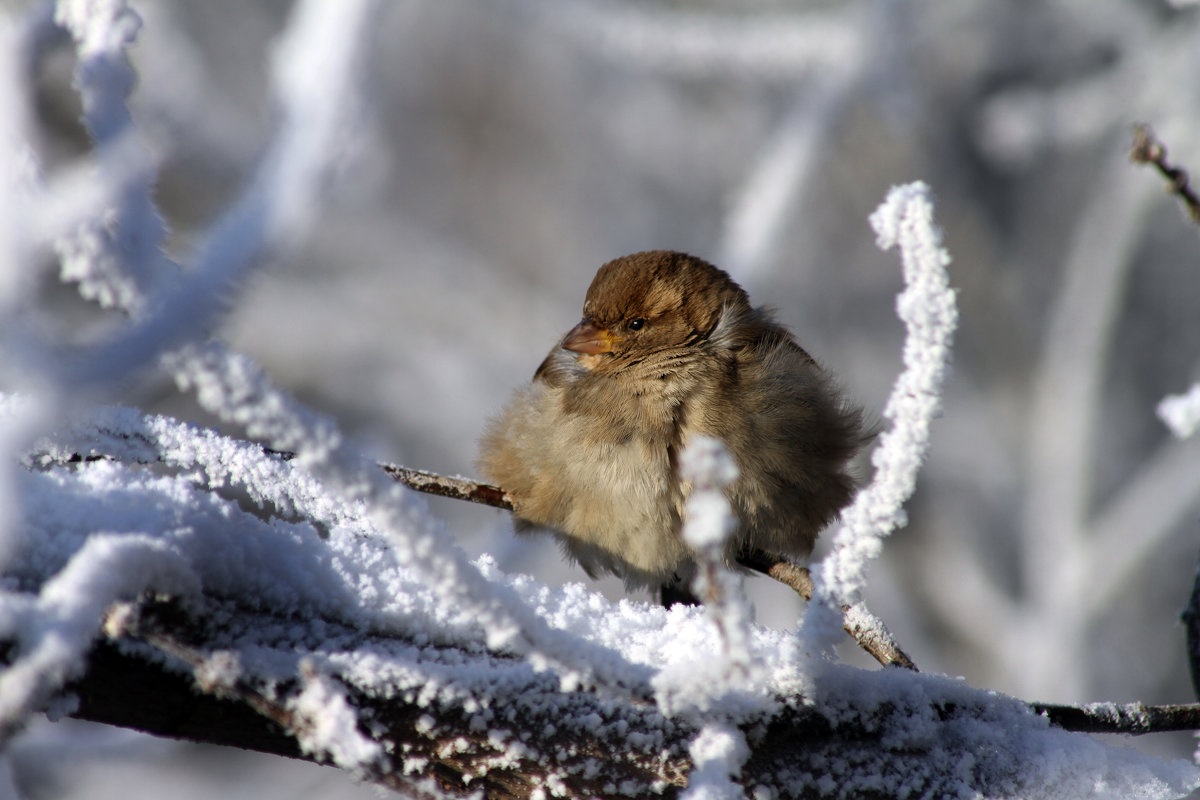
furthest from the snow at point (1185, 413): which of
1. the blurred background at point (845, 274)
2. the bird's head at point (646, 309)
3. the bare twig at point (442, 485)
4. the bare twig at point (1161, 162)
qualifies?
the blurred background at point (845, 274)

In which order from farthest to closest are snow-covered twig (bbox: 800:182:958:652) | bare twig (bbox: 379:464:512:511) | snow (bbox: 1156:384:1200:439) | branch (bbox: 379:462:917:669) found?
bare twig (bbox: 379:464:512:511) < branch (bbox: 379:462:917:669) < snow (bbox: 1156:384:1200:439) < snow-covered twig (bbox: 800:182:958:652)

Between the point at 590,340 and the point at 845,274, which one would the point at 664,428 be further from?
the point at 845,274

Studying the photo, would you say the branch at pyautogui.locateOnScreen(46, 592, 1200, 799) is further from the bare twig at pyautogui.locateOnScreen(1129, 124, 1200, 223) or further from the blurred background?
the blurred background

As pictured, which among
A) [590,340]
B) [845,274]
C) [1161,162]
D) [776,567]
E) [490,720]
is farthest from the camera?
[845,274]

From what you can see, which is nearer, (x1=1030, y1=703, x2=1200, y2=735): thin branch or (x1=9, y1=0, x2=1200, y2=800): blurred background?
(x1=1030, y1=703, x2=1200, y2=735): thin branch

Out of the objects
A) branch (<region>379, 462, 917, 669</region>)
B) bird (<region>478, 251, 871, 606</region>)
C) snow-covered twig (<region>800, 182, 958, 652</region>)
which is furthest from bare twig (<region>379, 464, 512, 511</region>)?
snow-covered twig (<region>800, 182, 958, 652</region>)

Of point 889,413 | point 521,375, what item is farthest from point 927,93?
point 889,413

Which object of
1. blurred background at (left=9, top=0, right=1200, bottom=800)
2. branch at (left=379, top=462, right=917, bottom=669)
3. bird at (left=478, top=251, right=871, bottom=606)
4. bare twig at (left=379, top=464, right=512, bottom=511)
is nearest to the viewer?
branch at (left=379, top=462, right=917, bottom=669)

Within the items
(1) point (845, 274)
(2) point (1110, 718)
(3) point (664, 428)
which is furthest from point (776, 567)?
(1) point (845, 274)

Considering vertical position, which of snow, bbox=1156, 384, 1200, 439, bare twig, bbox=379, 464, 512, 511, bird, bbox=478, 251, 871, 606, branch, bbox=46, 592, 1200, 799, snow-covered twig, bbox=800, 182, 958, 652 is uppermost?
bird, bbox=478, 251, 871, 606
